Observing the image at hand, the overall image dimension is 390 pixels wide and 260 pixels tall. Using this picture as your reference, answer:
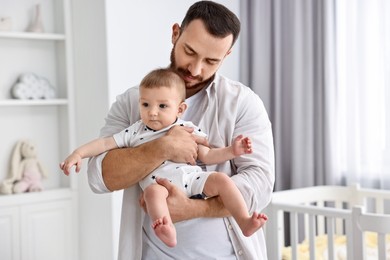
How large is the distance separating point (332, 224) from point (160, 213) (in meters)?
1.37

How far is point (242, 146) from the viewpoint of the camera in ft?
5.06

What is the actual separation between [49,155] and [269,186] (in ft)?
7.15

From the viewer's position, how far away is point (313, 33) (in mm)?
3619

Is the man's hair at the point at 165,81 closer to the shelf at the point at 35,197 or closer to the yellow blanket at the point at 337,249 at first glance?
the yellow blanket at the point at 337,249

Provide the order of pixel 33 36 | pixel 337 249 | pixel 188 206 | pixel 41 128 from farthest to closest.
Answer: pixel 41 128 → pixel 33 36 → pixel 337 249 → pixel 188 206

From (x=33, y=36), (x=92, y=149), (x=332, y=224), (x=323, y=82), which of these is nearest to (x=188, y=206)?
(x=92, y=149)

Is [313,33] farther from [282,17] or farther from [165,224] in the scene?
[165,224]

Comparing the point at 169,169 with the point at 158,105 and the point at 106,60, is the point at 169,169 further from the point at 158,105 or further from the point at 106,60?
the point at 106,60

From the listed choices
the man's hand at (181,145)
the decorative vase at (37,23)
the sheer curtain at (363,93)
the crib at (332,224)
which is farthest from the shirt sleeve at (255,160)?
the decorative vase at (37,23)

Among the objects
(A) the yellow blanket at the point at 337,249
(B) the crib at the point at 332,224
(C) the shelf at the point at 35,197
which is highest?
(C) the shelf at the point at 35,197

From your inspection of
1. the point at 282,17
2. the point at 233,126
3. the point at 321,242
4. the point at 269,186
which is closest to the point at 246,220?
the point at 269,186

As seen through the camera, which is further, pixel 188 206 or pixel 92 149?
pixel 92 149

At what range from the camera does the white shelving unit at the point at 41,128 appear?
3320mm

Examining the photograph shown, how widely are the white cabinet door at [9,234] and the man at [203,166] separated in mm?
1719
